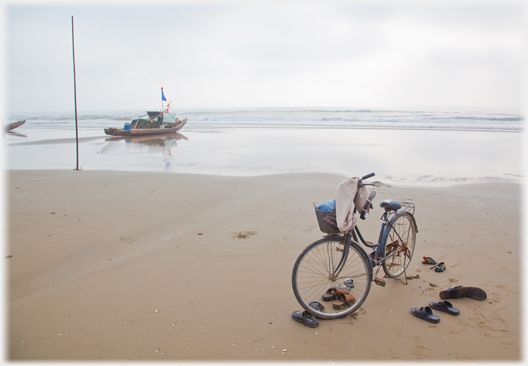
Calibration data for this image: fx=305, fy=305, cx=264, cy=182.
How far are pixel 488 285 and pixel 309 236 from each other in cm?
222

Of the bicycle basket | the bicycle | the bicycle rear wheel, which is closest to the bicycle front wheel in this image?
the bicycle

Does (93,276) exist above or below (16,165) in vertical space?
below

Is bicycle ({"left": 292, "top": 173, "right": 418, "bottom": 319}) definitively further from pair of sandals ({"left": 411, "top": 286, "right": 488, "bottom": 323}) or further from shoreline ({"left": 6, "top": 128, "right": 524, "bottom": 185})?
shoreline ({"left": 6, "top": 128, "right": 524, "bottom": 185})

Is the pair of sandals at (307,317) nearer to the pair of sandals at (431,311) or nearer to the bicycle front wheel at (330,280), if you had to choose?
the bicycle front wheel at (330,280)

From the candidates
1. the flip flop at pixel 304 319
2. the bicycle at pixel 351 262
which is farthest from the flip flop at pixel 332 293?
the flip flop at pixel 304 319

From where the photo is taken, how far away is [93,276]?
11.6 feet

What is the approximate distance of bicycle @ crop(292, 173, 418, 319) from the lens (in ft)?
9.04

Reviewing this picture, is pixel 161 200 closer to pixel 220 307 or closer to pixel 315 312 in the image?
pixel 220 307

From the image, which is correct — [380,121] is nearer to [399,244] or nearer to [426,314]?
[399,244]

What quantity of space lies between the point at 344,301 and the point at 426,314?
71 centimetres

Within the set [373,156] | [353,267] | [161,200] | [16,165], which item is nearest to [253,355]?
[353,267]

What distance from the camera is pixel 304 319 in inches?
106

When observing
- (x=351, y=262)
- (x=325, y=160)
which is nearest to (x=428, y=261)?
(x=351, y=262)

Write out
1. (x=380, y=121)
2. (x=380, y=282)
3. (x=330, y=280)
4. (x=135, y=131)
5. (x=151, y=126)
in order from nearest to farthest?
(x=330, y=280) < (x=380, y=282) < (x=135, y=131) < (x=151, y=126) < (x=380, y=121)
